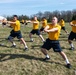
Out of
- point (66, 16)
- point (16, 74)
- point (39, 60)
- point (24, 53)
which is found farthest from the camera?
point (66, 16)

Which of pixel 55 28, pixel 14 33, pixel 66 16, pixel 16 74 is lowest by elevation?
pixel 66 16

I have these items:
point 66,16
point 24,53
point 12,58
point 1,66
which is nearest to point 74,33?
point 24,53

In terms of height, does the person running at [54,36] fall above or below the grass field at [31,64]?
above

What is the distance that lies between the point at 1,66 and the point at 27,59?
1.27 m

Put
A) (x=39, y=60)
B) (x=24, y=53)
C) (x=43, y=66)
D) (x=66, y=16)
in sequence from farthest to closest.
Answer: (x=66, y=16), (x=24, y=53), (x=39, y=60), (x=43, y=66)

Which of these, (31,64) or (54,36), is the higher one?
(54,36)

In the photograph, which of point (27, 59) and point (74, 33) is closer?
point (27, 59)

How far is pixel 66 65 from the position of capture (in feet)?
29.9

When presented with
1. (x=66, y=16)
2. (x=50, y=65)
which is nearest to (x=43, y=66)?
(x=50, y=65)

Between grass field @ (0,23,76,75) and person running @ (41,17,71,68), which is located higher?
person running @ (41,17,71,68)

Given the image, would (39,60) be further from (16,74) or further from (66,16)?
(66,16)

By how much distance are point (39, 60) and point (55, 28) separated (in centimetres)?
189

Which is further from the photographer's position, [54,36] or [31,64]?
[31,64]

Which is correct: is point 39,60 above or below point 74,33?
below
